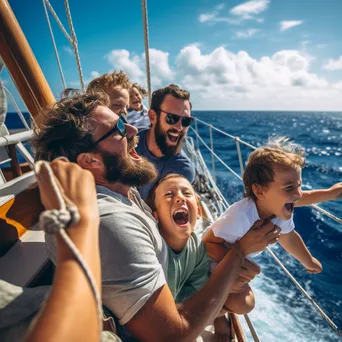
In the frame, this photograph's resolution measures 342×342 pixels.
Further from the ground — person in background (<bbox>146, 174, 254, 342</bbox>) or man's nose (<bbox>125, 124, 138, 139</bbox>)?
man's nose (<bbox>125, 124, 138, 139</bbox>)

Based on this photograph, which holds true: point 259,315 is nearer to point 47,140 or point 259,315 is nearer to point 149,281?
point 149,281

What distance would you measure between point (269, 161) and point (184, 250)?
2.58ft

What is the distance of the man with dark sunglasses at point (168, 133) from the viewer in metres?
2.32

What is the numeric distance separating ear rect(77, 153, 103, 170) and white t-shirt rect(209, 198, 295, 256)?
79 cm

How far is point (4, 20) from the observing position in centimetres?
131

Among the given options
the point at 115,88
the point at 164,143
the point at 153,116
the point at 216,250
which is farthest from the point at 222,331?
the point at 115,88

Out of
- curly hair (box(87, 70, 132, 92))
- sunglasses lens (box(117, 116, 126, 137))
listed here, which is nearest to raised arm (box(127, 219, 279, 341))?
sunglasses lens (box(117, 116, 126, 137))

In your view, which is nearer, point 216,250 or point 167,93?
point 216,250

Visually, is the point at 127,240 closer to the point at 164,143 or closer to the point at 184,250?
the point at 184,250

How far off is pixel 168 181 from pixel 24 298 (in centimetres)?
99

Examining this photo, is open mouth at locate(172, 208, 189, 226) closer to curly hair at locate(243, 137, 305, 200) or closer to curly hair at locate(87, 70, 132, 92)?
curly hair at locate(243, 137, 305, 200)

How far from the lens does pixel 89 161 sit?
1097 millimetres

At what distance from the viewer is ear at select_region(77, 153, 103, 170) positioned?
1088 mm

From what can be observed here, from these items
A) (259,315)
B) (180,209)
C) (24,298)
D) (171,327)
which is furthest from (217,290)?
(259,315)
